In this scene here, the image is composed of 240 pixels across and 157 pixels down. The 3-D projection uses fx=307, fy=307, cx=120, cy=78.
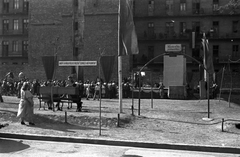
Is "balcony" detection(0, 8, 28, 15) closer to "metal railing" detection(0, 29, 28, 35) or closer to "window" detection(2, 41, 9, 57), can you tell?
"metal railing" detection(0, 29, 28, 35)

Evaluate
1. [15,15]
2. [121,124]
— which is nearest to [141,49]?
[15,15]

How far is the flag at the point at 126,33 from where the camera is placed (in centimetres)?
1442

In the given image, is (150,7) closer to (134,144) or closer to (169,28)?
(169,28)

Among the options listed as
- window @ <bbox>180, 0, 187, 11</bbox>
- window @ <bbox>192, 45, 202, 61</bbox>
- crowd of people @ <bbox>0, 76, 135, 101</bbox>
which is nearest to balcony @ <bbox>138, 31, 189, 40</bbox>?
window @ <bbox>192, 45, 202, 61</bbox>

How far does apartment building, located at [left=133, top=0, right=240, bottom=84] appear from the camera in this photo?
45719 mm

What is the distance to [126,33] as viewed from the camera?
14.5 meters

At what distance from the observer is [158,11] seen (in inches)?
1866

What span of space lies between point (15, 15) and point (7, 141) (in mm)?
47749

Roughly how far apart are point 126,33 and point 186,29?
33719 mm

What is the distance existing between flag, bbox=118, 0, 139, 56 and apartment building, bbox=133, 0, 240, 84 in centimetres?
3154

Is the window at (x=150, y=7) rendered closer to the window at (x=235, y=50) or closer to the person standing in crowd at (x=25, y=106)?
the window at (x=235, y=50)

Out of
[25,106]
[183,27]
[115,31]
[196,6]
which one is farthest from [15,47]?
[25,106]

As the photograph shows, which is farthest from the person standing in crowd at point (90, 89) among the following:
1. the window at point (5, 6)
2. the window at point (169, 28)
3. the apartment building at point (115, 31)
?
the window at point (5, 6)

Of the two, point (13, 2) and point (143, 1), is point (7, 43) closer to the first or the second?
point (13, 2)
